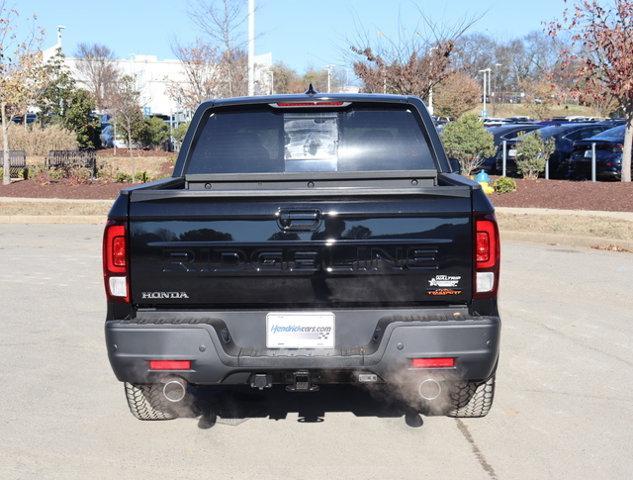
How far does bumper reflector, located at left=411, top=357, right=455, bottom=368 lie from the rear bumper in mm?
26

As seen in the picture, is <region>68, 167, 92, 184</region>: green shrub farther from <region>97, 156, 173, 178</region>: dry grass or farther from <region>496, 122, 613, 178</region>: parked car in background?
<region>496, 122, 613, 178</region>: parked car in background

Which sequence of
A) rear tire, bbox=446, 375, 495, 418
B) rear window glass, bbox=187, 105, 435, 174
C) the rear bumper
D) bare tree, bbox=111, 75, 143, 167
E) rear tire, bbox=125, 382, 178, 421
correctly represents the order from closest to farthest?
the rear bumper → rear tire, bbox=446, 375, 495, 418 → rear tire, bbox=125, 382, 178, 421 → rear window glass, bbox=187, 105, 435, 174 → bare tree, bbox=111, 75, 143, 167

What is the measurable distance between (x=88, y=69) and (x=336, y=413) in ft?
199

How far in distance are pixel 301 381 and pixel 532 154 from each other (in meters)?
18.5

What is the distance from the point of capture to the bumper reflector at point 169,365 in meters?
4.75

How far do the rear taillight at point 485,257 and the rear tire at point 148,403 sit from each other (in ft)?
6.41

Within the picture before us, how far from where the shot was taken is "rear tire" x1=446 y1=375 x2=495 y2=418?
210 inches

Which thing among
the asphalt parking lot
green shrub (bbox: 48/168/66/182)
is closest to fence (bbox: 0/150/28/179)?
green shrub (bbox: 48/168/66/182)

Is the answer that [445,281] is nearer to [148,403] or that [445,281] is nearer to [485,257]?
[485,257]

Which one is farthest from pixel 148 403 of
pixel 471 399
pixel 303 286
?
pixel 471 399

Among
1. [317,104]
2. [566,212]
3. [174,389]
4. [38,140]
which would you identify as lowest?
[174,389]

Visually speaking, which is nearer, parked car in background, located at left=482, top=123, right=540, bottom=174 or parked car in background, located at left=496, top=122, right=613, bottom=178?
parked car in background, located at left=496, top=122, right=613, bottom=178

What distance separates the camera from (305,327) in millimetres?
4746

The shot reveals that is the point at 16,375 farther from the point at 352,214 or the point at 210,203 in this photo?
the point at 352,214
